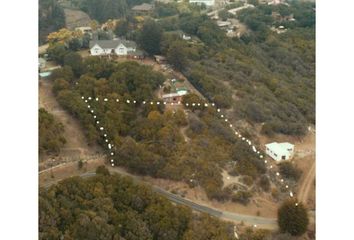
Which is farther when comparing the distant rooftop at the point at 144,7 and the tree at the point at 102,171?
the distant rooftop at the point at 144,7

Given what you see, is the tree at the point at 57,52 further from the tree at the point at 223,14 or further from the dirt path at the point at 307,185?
the dirt path at the point at 307,185

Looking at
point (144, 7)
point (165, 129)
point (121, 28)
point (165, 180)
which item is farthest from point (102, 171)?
point (144, 7)

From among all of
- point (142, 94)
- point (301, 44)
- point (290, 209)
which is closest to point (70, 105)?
point (142, 94)

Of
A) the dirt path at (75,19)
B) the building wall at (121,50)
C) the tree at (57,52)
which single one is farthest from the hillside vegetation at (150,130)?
the dirt path at (75,19)

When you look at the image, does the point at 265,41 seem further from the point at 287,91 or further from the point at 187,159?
the point at 187,159

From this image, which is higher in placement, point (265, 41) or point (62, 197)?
point (265, 41)

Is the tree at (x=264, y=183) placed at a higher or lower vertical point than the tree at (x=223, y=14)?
lower

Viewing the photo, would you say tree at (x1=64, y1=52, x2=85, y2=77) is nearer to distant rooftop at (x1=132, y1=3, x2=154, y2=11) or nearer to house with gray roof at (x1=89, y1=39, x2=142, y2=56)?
house with gray roof at (x1=89, y1=39, x2=142, y2=56)
